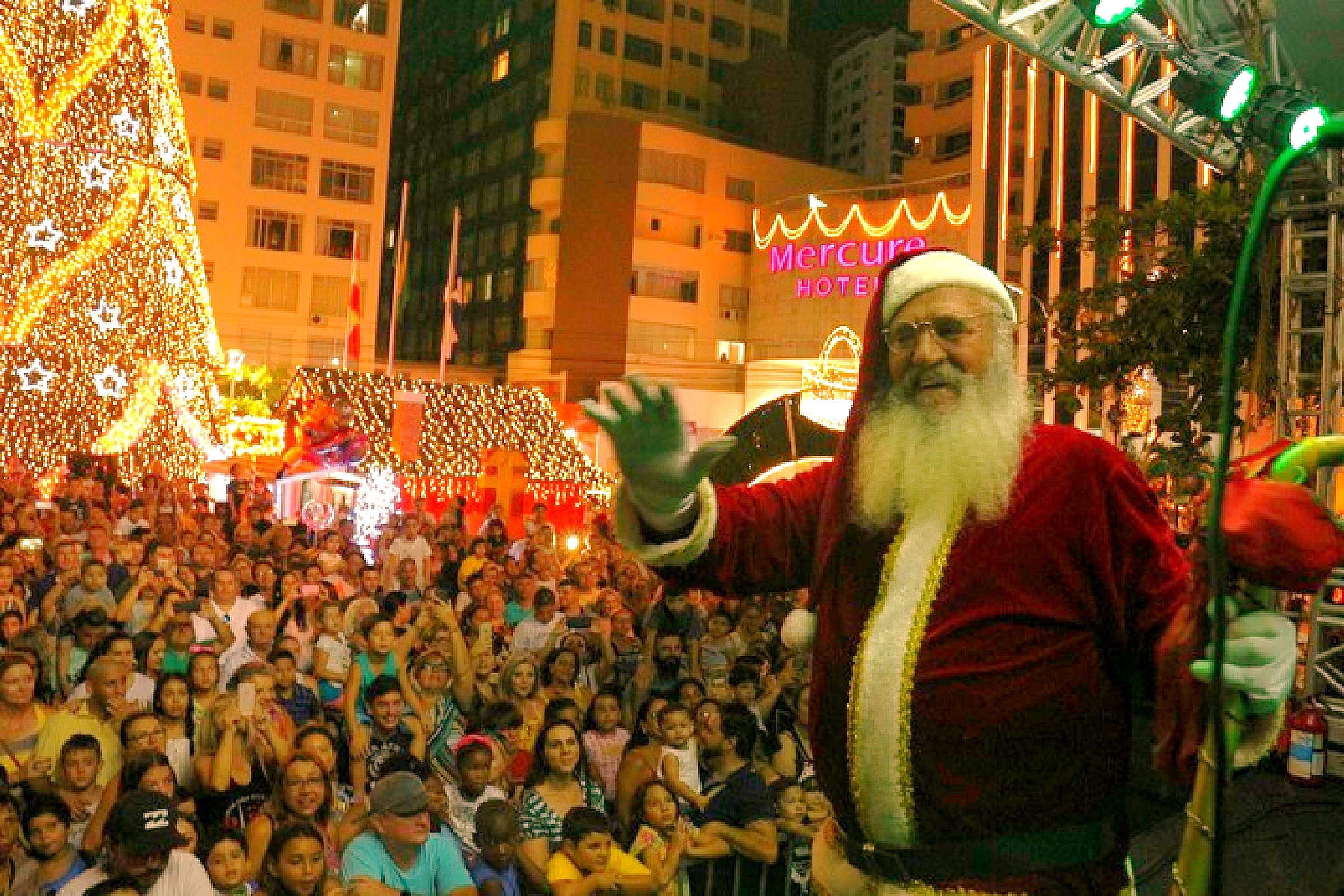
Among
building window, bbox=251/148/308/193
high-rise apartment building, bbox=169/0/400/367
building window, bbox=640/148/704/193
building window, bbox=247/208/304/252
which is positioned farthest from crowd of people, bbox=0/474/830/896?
building window, bbox=251/148/308/193

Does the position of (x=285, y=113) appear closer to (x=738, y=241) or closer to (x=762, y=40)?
(x=738, y=241)

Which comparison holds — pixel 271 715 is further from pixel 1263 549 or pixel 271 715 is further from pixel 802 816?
pixel 1263 549

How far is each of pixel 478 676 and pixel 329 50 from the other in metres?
38.8

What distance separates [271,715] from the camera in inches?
227

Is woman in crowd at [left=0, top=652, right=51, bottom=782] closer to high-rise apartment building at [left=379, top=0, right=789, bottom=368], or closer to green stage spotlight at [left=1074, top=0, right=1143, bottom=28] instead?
green stage spotlight at [left=1074, top=0, right=1143, bottom=28]

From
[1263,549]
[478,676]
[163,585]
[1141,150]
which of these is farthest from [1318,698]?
[1141,150]

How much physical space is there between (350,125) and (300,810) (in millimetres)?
40143

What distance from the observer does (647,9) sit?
47.3 metres

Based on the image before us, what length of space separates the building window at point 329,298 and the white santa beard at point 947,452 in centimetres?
4029

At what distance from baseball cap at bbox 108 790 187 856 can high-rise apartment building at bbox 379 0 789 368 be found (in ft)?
120

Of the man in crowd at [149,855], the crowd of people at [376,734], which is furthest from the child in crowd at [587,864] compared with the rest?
the man in crowd at [149,855]

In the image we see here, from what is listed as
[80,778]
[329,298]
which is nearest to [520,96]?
[329,298]

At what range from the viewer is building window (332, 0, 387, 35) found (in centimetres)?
4234

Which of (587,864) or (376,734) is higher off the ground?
(376,734)
